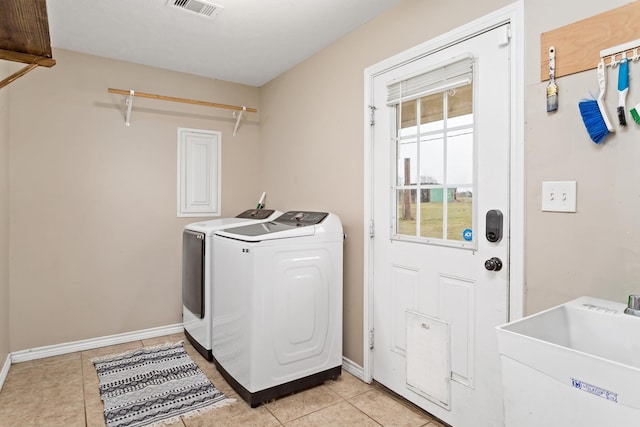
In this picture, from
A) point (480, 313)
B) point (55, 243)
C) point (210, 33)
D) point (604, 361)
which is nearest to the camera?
point (604, 361)

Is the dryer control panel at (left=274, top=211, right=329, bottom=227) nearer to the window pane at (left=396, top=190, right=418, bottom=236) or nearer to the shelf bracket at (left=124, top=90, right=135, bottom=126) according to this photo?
the window pane at (left=396, top=190, right=418, bottom=236)

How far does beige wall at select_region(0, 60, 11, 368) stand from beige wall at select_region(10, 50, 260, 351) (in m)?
0.07

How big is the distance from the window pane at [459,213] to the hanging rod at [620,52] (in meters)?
0.74

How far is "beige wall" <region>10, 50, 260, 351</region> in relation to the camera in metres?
2.75

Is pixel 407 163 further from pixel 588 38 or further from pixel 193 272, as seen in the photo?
pixel 193 272

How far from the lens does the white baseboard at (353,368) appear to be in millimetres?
2479

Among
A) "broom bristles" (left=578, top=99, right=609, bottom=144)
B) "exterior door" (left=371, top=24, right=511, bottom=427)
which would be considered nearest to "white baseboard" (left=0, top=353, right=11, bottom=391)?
"exterior door" (left=371, top=24, right=511, bottom=427)

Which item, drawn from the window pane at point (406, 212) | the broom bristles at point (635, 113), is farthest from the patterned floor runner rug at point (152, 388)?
the broom bristles at point (635, 113)

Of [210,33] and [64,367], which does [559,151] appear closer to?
[210,33]

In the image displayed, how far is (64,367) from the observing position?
2.65m

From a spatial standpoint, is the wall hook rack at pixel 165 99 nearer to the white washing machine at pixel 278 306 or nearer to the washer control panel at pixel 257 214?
the washer control panel at pixel 257 214

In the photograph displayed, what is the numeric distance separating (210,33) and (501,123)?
6.74 ft

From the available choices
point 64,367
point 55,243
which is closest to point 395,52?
point 55,243

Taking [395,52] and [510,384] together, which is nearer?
[510,384]
